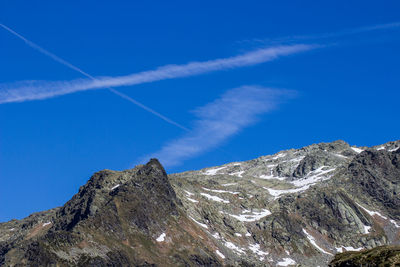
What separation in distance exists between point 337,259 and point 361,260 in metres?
10.2

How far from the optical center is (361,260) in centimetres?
8794

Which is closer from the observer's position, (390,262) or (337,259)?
(390,262)

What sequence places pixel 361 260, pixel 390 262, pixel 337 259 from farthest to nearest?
pixel 337 259, pixel 361 260, pixel 390 262

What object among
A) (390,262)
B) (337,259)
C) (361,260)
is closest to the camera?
(390,262)

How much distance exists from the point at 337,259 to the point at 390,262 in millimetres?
16405

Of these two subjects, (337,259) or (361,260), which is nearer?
(361,260)

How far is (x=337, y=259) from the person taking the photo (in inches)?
3856

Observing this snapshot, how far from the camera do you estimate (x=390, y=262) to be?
3233 inches

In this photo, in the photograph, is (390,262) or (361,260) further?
(361,260)

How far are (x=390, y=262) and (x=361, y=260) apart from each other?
20.7ft

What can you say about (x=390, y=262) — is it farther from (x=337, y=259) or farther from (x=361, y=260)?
(x=337, y=259)

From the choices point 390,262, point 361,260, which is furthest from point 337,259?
point 390,262
